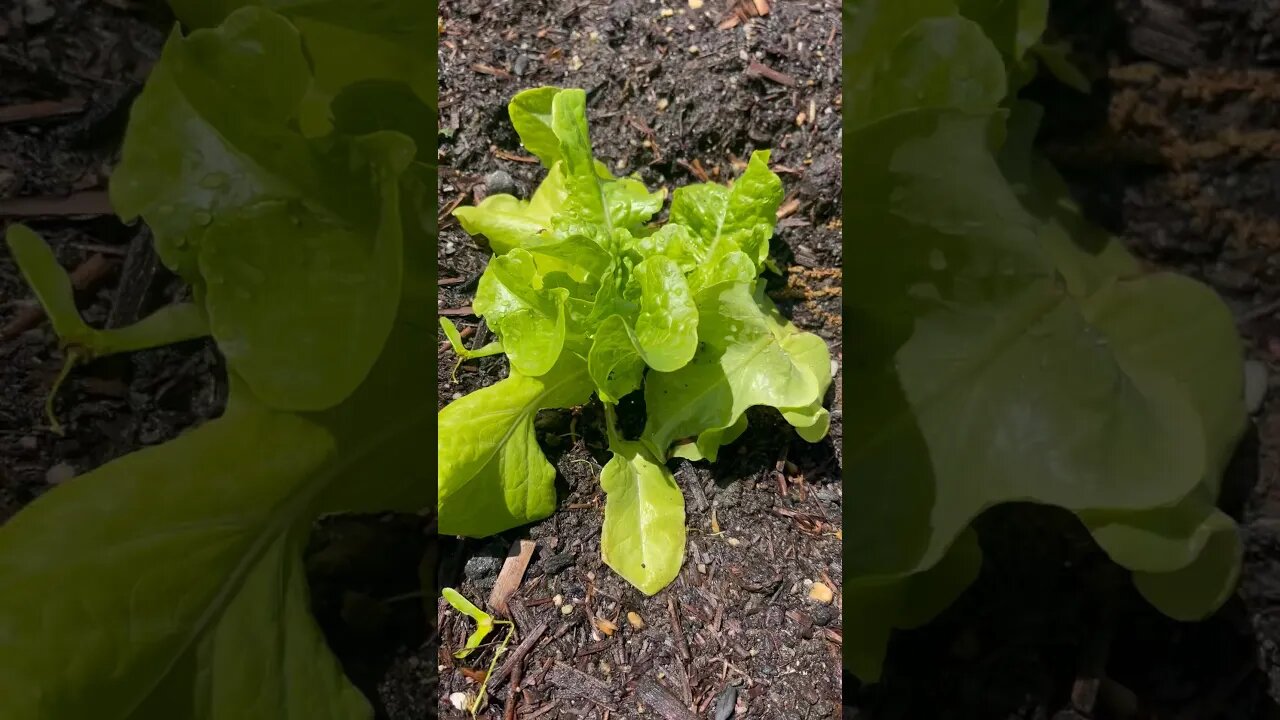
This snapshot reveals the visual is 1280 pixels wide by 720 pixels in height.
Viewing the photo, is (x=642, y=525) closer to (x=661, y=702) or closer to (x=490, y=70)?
(x=661, y=702)

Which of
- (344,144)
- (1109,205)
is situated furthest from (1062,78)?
(344,144)

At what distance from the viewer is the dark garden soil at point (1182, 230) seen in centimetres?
27

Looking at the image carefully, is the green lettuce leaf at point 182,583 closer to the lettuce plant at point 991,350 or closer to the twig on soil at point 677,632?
the lettuce plant at point 991,350

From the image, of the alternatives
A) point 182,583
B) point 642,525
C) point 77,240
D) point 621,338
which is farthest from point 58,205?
point 642,525

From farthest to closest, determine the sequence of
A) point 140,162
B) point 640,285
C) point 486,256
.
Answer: point 486,256
point 640,285
point 140,162

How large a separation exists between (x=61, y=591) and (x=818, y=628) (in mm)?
685

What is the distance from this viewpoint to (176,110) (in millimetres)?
263

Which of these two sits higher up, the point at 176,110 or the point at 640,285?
the point at 176,110

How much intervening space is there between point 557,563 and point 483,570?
78mm

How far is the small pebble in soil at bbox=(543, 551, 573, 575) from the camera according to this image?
33.7 inches

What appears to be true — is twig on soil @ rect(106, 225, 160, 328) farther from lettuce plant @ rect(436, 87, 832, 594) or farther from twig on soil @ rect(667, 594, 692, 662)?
twig on soil @ rect(667, 594, 692, 662)

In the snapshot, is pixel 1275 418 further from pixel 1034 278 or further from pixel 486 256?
pixel 486 256

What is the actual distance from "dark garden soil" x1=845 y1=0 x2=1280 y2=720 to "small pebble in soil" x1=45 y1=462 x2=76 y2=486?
334 millimetres

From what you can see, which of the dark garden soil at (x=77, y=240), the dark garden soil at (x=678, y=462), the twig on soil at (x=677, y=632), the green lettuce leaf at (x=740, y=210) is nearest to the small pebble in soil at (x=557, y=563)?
the dark garden soil at (x=678, y=462)
